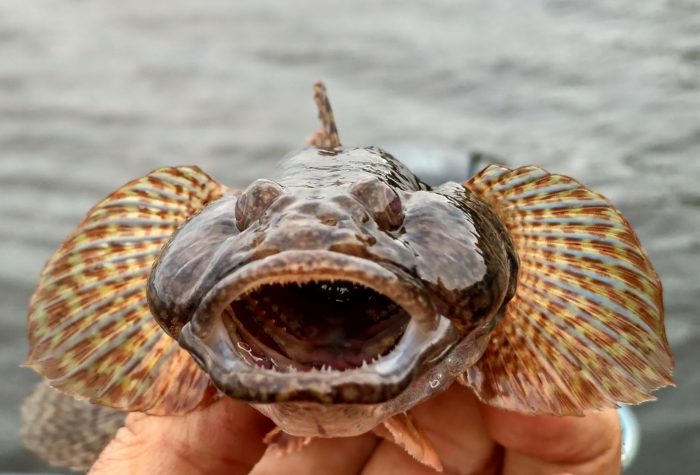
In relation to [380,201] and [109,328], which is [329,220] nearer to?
[380,201]

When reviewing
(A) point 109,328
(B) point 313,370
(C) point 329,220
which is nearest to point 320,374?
(B) point 313,370

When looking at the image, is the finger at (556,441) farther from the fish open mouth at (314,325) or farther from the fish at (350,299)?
the fish open mouth at (314,325)

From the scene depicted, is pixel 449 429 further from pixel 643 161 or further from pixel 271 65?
pixel 271 65

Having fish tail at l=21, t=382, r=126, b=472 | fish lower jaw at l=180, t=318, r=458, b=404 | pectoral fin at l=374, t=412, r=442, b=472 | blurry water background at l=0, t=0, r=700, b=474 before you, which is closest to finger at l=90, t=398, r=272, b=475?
pectoral fin at l=374, t=412, r=442, b=472

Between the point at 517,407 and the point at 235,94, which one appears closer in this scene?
the point at 517,407

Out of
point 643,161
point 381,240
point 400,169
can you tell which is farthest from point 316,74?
point 381,240

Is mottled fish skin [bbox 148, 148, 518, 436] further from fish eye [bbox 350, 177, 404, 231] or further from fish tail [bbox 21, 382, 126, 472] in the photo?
fish tail [bbox 21, 382, 126, 472]

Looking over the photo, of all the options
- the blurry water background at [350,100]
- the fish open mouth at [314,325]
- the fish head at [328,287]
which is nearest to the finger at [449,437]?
the fish head at [328,287]
